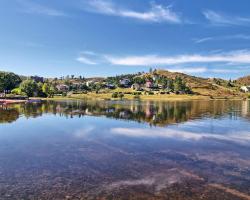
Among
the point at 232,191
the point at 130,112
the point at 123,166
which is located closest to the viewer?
the point at 232,191

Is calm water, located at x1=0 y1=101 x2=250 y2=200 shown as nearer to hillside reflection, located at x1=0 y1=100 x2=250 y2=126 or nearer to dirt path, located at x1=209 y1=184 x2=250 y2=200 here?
dirt path, located at x1=209 y1=184 x2=250 y2=200

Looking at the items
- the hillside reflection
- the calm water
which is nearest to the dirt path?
the calm water

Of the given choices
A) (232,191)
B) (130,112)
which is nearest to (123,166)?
(232,191)

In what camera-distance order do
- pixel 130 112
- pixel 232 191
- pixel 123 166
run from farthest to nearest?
pixel 130 112 → pixel 123 166 → pixel 232 191

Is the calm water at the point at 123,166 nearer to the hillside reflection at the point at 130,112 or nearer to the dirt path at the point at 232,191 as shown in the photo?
the dirt path at the point at 232,191

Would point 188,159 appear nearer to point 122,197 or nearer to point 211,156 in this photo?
point 211,156

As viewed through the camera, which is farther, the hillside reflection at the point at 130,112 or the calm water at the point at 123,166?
the hillside reflection at the point at 130,112

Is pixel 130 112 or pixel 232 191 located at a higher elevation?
pixel 130 112

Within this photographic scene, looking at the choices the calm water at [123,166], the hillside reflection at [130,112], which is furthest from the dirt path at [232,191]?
the hillside reflection at [130,112]

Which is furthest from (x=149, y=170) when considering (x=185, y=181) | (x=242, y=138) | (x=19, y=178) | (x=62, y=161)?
(x=242, y=138)

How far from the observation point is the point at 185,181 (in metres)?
26.6

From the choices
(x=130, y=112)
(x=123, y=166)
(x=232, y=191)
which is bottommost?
(x=232, y=191)

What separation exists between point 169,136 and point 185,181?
25208 millimetres

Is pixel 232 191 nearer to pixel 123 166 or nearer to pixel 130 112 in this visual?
pixel 123 166
